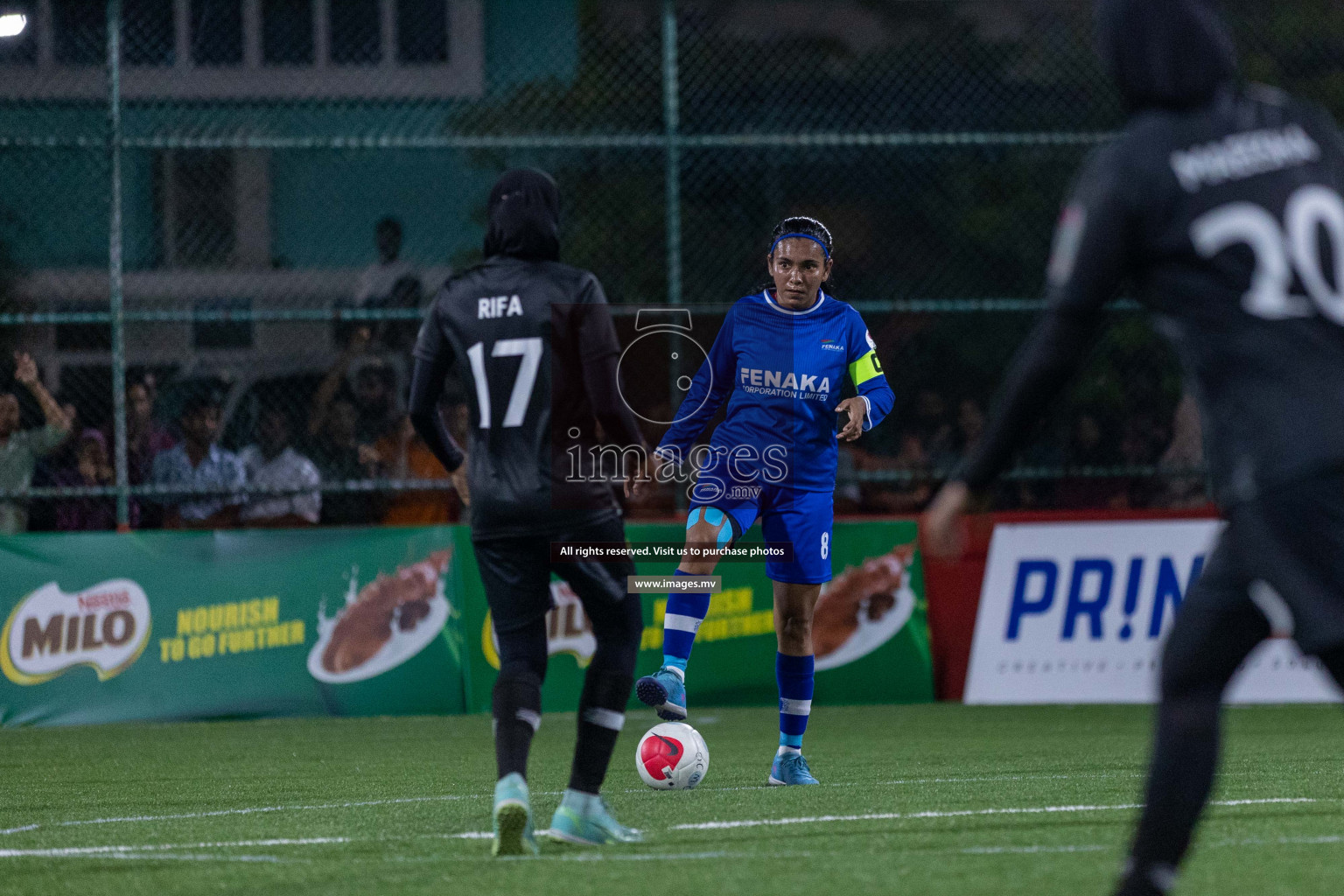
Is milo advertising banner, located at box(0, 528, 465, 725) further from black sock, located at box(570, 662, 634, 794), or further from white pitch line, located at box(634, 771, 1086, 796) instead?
black sock, located at box(570, 662, 634, 794)

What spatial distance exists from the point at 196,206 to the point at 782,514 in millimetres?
7404

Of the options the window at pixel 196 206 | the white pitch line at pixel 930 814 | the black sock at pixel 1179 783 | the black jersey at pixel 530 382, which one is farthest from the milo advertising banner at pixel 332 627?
the black sock at pixel 1179 783

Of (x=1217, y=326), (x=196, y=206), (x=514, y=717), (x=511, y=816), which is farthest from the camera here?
(x=196, y=206)

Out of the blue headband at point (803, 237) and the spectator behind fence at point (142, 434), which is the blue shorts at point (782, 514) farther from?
the spectator behind fence at point (142, 434)

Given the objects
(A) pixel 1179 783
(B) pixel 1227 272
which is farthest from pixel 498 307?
(A) pixel 1179 783

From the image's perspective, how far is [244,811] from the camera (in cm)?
698

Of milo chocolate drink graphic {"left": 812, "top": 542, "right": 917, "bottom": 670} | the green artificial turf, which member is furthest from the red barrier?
the green artificial turf

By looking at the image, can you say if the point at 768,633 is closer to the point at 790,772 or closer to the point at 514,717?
the point at 790,772

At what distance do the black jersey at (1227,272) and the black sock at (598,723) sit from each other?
6.68ft

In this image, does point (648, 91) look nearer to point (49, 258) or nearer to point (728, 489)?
A: point (49, 258)

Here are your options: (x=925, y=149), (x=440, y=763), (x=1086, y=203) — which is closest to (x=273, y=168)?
(x=925, y=149)

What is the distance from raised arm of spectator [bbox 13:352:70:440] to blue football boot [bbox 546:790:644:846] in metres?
7.78

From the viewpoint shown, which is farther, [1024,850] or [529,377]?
[529,377]

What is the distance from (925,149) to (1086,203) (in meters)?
10.5
